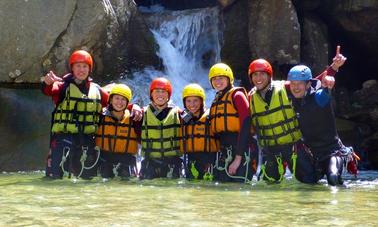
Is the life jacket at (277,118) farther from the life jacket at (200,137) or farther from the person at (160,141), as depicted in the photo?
the person at (160,141)

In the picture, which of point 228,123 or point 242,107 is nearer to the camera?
point 242,107

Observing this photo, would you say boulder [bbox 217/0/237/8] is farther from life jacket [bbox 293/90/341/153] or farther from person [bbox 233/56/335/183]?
life jacket [bbox 293/90/341/153]

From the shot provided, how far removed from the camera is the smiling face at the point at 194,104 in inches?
291

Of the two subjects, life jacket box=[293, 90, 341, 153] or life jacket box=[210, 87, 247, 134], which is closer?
life jacket box=[293, 90, 341, 153]

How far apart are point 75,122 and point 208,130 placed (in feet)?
6.49

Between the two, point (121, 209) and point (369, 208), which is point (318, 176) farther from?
point (121, 209)

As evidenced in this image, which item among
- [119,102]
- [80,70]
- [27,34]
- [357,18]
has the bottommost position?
[119,102]

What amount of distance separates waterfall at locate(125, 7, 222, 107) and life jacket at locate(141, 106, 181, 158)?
543cm

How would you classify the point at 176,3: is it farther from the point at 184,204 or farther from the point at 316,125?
the point at 184,204

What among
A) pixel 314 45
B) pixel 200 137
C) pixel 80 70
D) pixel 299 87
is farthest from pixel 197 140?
pixel 314 45

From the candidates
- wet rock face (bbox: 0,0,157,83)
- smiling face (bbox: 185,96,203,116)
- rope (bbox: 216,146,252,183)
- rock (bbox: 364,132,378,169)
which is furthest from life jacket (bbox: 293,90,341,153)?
rock (bbox: 364,132,378,169)

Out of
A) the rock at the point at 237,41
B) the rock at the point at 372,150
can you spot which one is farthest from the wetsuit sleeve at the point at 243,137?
the rock at the point at 372,150

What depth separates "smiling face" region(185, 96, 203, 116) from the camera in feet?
24.3

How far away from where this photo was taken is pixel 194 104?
7410mm
